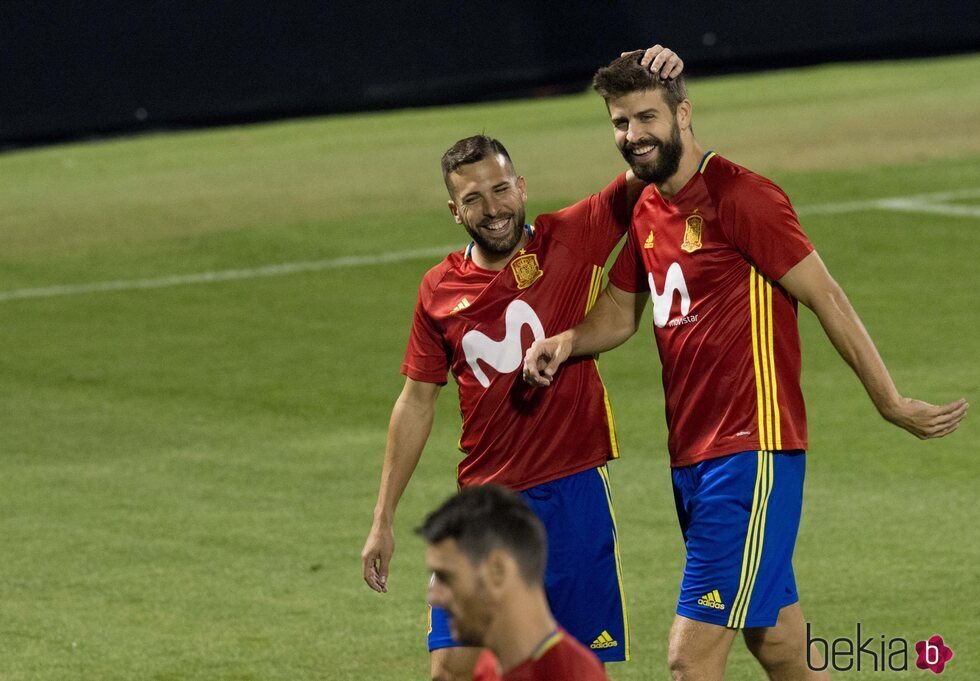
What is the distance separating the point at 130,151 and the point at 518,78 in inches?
209

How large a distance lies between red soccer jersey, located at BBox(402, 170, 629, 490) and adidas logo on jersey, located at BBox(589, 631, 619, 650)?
0.55 meters

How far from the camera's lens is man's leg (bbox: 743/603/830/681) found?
6.52m

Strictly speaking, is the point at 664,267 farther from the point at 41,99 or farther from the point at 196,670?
the point at 41,99

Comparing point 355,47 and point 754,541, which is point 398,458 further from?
point 355,47

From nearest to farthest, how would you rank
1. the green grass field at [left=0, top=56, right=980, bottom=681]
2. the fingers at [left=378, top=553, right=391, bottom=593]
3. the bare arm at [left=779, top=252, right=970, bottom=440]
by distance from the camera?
1. the bare arm at [left=779, top=252, right=970, bottom=440]
2. the fingers at [left=378, top=553, right=391, bottom=593]
3. the green grass field at [left=0, top=56, right=980, bottom=681]

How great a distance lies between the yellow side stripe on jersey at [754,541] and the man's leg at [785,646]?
14 centimetres

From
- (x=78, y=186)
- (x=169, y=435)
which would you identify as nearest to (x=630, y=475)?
(x=169, y=435)

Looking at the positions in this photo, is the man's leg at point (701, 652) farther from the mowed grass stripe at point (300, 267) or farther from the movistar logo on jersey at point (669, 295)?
the mowed grass stripe at point (300, 267)

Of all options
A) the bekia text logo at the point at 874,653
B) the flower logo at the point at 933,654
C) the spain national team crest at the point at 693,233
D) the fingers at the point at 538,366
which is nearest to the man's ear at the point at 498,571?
the fingers at the point at 538,366

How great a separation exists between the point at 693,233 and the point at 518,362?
2.41 feet

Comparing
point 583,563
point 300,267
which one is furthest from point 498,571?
point 300,267

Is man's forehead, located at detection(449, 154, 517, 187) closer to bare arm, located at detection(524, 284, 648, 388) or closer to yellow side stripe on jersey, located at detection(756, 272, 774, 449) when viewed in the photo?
bare arm, located at detection(524, 284, 648, 388)

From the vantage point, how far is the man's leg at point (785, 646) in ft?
21.4

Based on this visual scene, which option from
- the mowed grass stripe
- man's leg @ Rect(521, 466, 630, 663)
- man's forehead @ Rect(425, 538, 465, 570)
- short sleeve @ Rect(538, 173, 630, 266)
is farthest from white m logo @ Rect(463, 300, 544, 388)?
the mowed grass stripe
